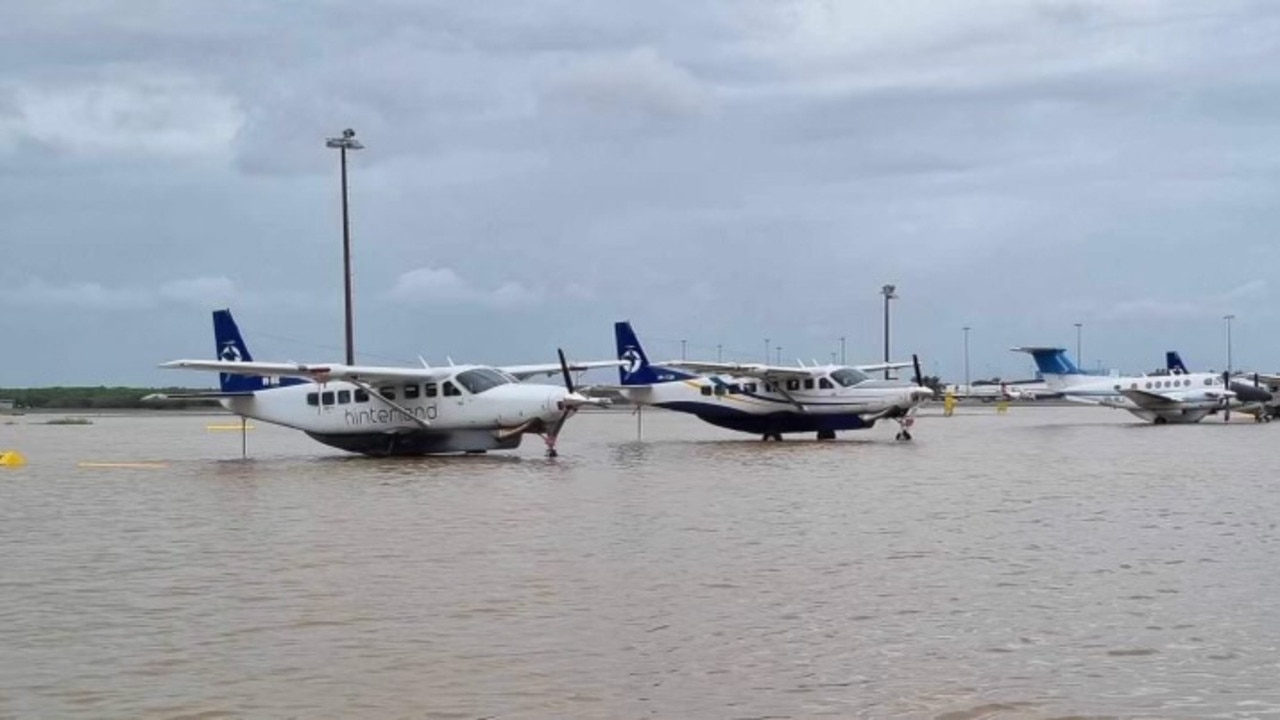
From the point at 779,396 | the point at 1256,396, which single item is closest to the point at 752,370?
the point at 779,396

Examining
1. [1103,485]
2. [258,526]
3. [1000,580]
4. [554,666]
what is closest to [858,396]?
[1103,485]

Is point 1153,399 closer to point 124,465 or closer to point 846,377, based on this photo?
point 846,377

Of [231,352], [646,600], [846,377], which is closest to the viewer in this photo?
[646,600]

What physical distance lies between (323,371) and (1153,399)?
4176 centimetres

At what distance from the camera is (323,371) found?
37.5 meters

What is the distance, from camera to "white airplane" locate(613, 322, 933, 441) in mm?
47562

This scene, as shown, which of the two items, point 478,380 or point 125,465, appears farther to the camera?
point 478,380

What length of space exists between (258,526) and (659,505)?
5.77m

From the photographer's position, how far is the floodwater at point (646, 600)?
9.55 meters

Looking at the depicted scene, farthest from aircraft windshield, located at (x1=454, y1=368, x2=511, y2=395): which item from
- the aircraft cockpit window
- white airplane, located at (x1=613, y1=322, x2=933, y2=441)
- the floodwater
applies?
white airplane, located at (x1=613, y1=322, x2=933, y2=441)

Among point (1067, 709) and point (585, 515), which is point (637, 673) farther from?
point (585, 515)

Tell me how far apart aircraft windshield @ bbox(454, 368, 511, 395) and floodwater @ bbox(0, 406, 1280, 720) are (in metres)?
9.43

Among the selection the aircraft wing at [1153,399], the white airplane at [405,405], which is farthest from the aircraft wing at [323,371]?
the aircraft wing at [1153,399]

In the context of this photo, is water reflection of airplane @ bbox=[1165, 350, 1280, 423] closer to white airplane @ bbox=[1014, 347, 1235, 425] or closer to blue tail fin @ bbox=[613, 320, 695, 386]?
white airplane @ bbox=[1014, 347, 1235, 425]
